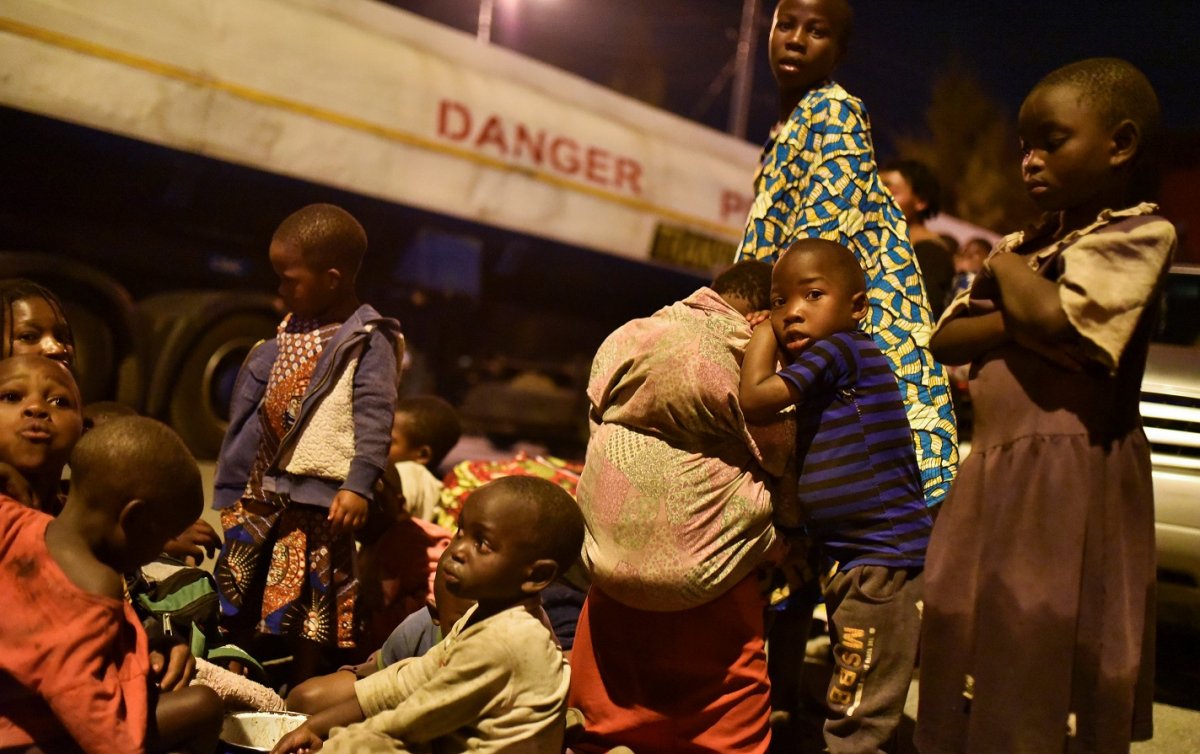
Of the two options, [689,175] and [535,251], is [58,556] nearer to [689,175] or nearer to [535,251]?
[535,251]

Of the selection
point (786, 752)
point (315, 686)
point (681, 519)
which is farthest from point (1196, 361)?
point (315, 686)

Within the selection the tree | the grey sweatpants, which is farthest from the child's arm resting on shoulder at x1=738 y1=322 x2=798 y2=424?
the tree

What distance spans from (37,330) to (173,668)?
115cm

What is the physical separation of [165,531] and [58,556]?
218 millimetres

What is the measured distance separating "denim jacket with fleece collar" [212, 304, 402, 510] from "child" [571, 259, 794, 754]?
0.79 metres

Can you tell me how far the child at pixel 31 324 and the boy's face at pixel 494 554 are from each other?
1.38 metres

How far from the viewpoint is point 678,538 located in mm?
2754

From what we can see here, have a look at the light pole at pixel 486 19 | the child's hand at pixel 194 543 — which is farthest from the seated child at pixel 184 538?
the light pole at pixel 486 19

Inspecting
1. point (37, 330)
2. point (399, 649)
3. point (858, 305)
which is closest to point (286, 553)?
point (399, 649)

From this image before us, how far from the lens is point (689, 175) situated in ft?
33.1

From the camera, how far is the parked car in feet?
14.6

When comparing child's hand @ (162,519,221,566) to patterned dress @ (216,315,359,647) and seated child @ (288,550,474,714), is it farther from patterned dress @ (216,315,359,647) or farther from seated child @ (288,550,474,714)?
seated child @ (288,550,474,714)

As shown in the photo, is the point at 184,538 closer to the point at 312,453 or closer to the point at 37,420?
the point at 312,453

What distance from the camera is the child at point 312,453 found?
341cm
